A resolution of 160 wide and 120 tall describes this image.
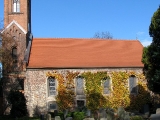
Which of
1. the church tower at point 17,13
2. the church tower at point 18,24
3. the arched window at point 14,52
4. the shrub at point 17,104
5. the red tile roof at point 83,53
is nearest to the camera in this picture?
the shrub at point 17,104

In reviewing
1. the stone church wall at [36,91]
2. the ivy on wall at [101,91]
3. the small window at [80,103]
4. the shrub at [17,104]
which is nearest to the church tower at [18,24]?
the stone church wall at [36,91]

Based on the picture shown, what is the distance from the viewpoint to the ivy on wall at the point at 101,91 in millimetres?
33469

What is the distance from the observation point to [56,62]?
34531 millimetres

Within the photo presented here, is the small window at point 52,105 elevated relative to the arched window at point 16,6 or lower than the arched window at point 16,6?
lower

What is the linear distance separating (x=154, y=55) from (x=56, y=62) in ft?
43.0

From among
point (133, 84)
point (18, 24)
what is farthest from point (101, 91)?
point (18, 24)

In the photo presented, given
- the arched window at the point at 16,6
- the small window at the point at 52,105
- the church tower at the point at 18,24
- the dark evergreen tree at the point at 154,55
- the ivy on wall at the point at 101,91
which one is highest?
the arched window at the point at 16,6

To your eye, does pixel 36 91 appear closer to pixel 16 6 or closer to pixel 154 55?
pixel 16 6

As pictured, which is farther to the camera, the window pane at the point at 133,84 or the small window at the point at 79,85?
the window pane at the point at 133,84

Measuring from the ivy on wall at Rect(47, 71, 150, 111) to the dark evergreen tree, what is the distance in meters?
8.77

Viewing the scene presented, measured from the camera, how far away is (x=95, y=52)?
37.2 meters

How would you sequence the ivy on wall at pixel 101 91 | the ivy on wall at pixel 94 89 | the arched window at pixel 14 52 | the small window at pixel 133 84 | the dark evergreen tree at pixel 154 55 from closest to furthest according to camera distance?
the dark evergreen tree at pixel 154 55, the ivy on wall at pixel 101 91, the ivy on wall at pixel 94 89, the small window at pixel 133 84, the arched window at pixel 14 52

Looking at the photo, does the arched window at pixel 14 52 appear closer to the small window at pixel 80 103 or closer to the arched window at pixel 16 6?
the arched window at pixel 16 6

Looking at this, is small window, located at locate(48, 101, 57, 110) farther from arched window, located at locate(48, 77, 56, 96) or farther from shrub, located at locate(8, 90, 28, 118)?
shrub, located at locate(8, 90, 28, 118)
